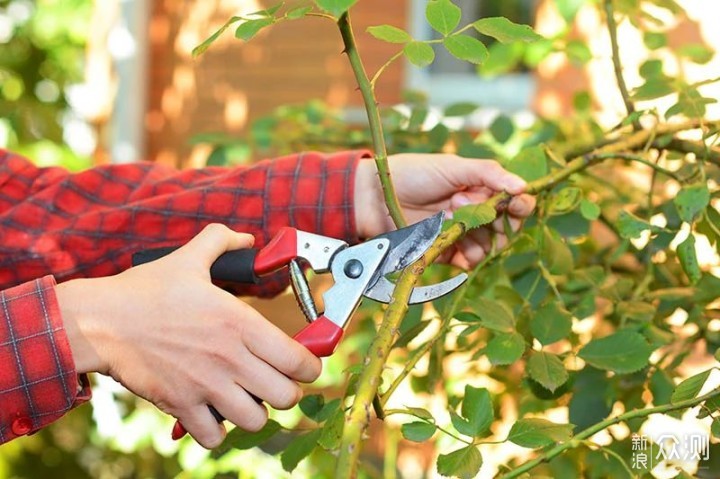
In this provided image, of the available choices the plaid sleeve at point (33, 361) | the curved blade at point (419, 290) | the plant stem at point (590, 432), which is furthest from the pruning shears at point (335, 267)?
the plant stem at point (590, 432)

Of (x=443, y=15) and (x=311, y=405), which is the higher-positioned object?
(x=443, y=15)

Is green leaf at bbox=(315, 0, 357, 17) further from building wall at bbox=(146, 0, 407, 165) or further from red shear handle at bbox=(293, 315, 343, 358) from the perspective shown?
building wall at bbox=(146, 0, 407, 165)

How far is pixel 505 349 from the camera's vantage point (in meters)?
0.84

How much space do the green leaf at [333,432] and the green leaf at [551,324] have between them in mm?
253

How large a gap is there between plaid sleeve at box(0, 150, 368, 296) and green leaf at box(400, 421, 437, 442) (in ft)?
1.64

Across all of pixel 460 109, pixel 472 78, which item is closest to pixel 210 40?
pixel 460 109

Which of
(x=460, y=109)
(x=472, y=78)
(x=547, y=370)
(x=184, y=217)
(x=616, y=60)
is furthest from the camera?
(x=472, y=78)

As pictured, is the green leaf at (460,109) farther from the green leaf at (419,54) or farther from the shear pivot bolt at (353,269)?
the green leaf at (419,54)

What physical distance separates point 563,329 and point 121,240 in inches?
23.5

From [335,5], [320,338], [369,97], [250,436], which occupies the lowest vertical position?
[250,436]

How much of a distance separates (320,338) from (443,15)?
0.96 ft

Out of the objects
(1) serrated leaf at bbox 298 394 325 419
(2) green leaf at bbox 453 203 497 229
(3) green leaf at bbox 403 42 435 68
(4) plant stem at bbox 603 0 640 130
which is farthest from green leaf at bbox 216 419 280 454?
(4) plant stem at bbox 603 0 640 130

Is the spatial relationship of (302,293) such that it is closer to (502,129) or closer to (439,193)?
(439,193)

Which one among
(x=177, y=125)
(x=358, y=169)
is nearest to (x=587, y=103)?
(x=358, y=169)
